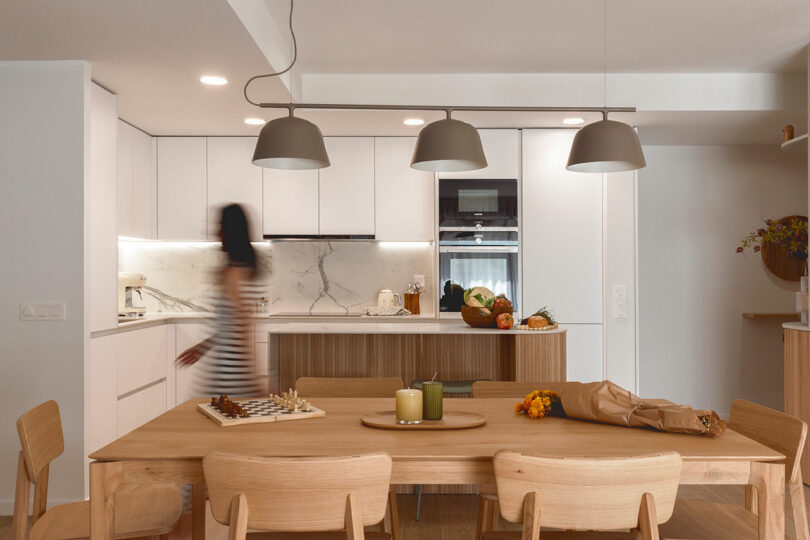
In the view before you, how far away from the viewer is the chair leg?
1.97 m

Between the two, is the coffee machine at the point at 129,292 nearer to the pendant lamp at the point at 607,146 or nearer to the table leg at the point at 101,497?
the table leg at the point at 101,497

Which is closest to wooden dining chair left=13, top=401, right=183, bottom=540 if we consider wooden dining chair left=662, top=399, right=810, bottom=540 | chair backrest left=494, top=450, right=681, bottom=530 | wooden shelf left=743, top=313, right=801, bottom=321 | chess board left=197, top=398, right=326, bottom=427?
chess board left=197, top=398, right=326, bottom=427

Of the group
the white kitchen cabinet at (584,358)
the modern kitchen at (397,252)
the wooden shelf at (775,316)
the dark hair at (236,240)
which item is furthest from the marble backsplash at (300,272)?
the dark hair at (236,240)

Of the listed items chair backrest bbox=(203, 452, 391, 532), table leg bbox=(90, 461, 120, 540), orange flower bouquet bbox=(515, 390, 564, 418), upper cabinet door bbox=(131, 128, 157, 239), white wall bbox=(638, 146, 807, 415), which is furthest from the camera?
white wall bbox=(638, 146, 807, 415)

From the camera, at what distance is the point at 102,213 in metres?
3.98

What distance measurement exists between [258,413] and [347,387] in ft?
2.35

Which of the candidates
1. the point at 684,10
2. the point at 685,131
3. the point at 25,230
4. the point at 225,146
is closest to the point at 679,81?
the point at 685,131

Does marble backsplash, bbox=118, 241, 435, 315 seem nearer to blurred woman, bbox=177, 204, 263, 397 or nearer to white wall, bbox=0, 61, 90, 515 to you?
white wall, bbox=0, 61, 90, 515

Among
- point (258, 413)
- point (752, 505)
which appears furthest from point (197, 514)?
point (752, 505)

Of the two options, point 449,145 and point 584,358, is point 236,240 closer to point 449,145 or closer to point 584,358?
point 449,145

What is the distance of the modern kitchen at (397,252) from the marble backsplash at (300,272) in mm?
24

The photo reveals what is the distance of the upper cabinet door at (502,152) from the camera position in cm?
525

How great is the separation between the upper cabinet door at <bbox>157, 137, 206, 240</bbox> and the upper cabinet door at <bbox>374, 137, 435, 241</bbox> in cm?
136

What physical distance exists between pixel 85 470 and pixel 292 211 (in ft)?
8.20
